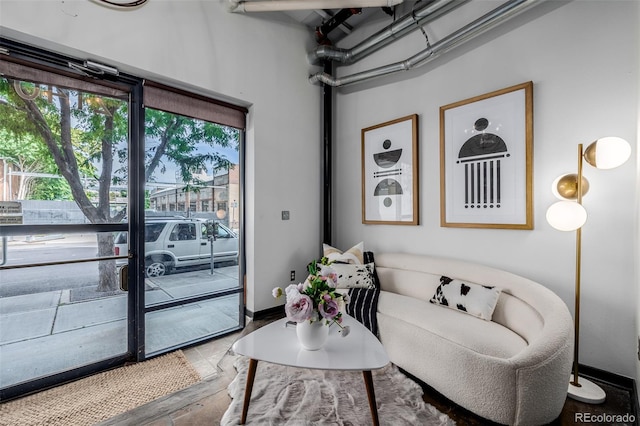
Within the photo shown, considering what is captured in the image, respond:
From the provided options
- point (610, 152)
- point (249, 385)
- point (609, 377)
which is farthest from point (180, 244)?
point (609, 377)

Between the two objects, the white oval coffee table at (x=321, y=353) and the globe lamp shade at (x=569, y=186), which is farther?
the globe lamp shade at (x=569, y=186)

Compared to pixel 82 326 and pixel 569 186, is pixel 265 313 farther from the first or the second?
pixel 569 186


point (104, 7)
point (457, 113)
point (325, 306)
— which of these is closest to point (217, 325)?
point (325, 306)

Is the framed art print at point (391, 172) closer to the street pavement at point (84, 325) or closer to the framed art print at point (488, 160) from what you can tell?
the framed art print at point (488, 160)

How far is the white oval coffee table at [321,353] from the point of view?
1.45 m

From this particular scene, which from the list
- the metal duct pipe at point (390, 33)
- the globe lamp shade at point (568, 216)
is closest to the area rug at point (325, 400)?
the globe lamp shade at point (568, 216)

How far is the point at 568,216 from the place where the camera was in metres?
1.86

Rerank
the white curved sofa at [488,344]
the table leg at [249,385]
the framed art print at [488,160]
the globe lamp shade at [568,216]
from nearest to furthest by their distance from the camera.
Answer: the white curved sofa at [488,344], the table leg at [249,385], the globe lamp shade at [568,216], the framed art print at [488,160]

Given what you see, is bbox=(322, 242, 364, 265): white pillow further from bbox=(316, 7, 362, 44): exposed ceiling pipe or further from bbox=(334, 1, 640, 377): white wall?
bbox=(316, 7, 362, 44): exposed ceiling pipe

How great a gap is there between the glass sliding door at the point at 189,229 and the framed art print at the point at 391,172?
5.38ft

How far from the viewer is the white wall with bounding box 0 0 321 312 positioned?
2045 millimetres

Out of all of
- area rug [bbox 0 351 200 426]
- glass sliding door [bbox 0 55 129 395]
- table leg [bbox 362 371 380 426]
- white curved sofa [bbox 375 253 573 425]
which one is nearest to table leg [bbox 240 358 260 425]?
table leg [bbox 362 371 380 426]

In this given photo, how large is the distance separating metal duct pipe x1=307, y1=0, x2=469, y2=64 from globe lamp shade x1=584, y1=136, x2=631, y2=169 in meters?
1.80

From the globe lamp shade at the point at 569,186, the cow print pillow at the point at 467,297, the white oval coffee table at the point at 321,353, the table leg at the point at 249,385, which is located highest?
the globe lamp shade at the point at 569,186
